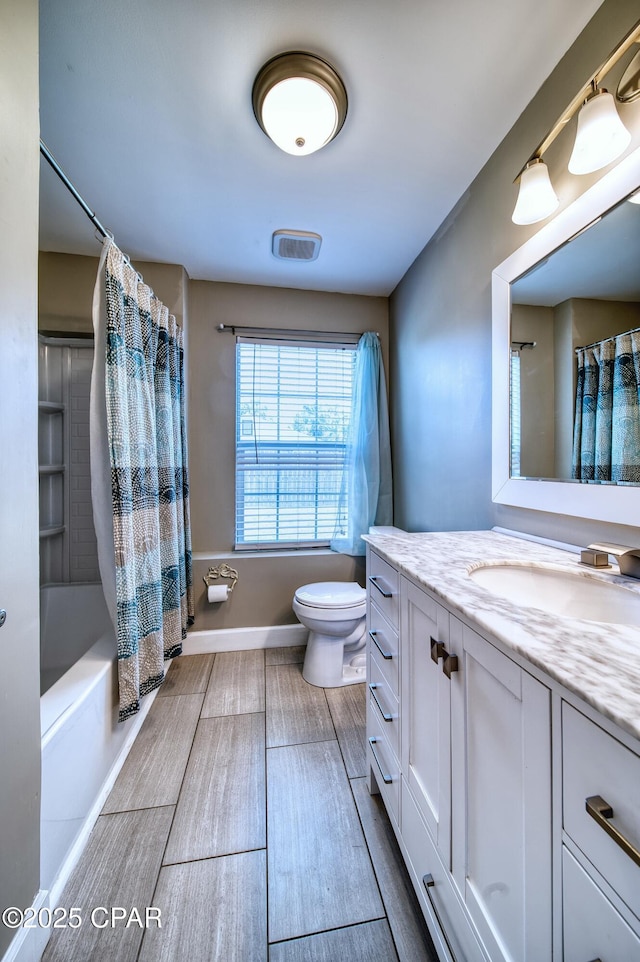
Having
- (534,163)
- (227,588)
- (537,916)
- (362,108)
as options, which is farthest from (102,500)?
(534,163)

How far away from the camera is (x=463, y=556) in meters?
1.00

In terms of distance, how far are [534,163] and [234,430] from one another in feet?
6.28

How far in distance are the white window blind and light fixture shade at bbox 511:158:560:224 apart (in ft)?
1.29

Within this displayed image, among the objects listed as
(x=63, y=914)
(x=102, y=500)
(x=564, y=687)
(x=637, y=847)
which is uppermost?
(x=102, y=500)

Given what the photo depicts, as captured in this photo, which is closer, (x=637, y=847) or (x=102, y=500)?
(x=637, y=847)

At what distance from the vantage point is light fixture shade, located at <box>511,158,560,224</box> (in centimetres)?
102

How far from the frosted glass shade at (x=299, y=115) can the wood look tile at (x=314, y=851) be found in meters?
2.26

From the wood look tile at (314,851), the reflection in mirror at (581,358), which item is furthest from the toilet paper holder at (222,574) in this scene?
the reflection in mirror at (581,358)

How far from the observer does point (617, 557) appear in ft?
2.76

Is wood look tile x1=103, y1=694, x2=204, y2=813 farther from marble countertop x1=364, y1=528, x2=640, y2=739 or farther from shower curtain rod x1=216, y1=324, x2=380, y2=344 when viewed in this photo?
shower curtain rod x1=216, y1=324, x2=380, y2=344

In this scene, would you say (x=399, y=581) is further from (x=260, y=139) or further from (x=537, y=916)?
(x=260, y=139)

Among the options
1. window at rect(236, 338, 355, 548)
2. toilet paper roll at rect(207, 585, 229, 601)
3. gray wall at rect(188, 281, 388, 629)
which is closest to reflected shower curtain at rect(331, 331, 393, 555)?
window at rect(236, 338, 355, 548)

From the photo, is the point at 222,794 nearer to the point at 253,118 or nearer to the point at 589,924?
the point at 589,924

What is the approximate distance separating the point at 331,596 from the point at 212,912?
115cm
